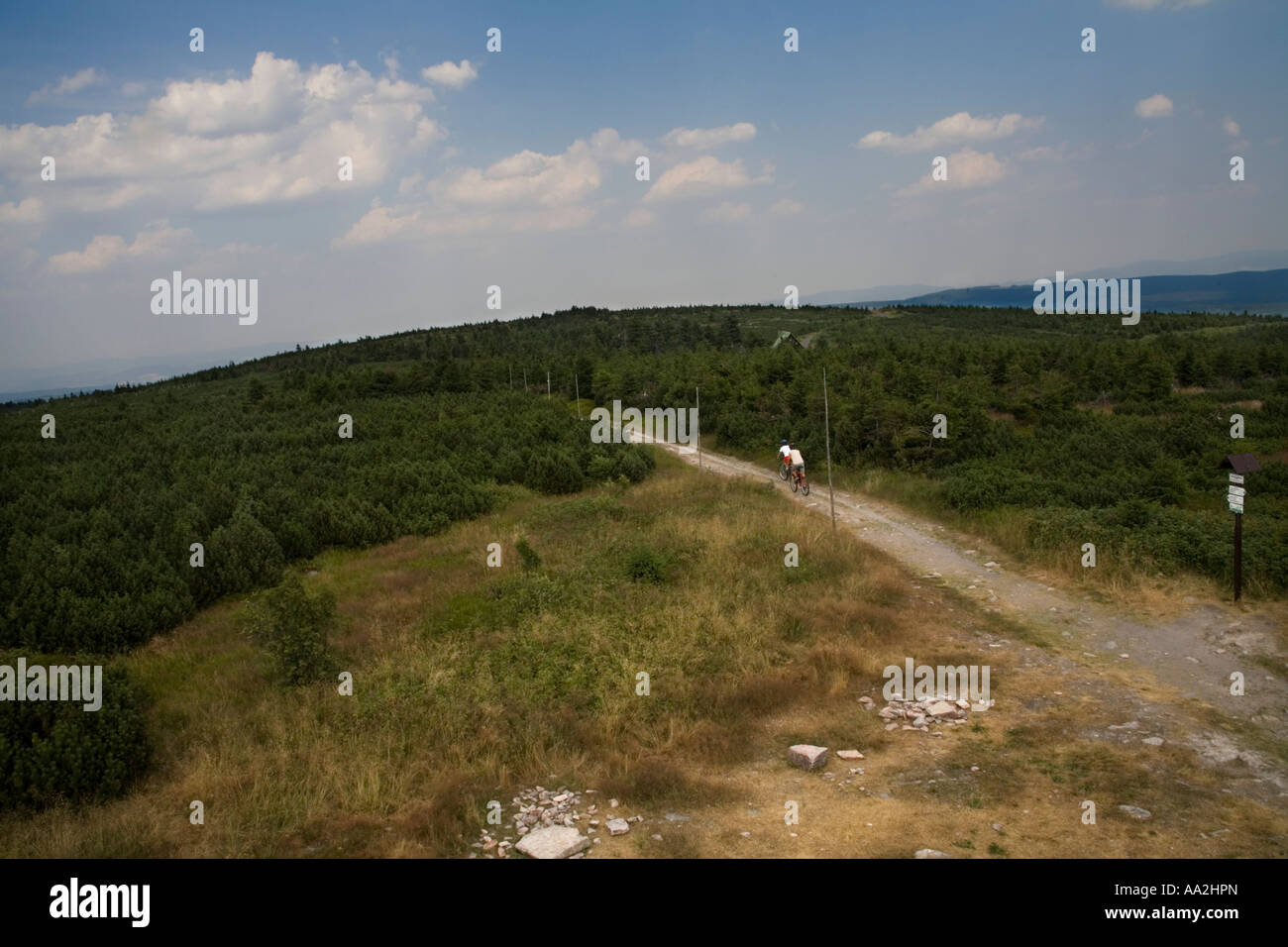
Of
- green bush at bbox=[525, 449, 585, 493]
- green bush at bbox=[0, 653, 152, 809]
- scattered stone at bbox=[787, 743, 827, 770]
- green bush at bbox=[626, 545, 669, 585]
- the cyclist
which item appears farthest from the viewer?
green bush at bbox=[525, 449, 585, 493]

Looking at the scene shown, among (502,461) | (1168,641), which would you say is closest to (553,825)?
(1168,641)

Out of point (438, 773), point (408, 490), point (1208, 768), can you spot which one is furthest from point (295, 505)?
point (1208, 768)

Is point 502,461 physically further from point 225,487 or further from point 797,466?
point 797,466

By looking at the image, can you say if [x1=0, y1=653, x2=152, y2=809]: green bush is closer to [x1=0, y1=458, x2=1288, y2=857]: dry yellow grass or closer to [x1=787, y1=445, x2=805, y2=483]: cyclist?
[x1=0, y1=458, x2=1288, y2=857]: dry yellow grass

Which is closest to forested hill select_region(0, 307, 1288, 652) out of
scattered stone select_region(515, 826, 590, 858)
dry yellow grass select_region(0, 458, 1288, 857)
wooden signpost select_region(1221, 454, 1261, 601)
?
wooden signpost select_region(1221, 454, 1261, 601)

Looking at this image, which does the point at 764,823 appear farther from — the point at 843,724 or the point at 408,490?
the point at 408,490

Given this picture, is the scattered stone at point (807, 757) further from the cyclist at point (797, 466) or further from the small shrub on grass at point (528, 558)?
the cyclist at point (797, 466)
